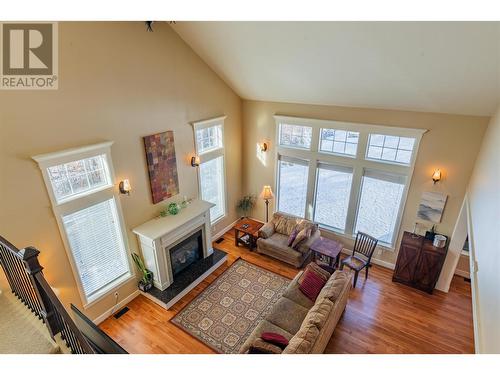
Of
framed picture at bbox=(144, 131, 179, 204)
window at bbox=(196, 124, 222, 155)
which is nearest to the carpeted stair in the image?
framed picture at bbox=(144, 131, 179, 204)

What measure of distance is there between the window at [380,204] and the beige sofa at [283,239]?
3.79ft

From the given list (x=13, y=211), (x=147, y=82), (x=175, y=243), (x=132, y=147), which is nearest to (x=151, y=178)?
(x=132, y=147)

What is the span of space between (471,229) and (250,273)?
4086 mm

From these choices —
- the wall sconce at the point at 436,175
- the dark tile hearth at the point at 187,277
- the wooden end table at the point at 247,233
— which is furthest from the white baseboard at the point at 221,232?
the wall sconce at the point at 436,175

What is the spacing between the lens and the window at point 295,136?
262 inches

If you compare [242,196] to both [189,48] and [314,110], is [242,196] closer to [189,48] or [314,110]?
[314,110]

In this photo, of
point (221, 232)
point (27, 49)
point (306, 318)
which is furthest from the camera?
point (221, 232)

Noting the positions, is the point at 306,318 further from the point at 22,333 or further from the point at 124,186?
the point at 124,186

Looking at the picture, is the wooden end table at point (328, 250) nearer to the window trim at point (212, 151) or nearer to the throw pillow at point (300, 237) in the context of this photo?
the throw pillow at point (300, 237)

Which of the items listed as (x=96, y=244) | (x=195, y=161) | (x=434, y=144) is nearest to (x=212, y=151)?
(x=195, y=161)

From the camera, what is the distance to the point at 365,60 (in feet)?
14.0

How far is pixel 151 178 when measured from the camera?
17.5 ft

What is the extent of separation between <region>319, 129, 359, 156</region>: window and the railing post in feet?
18.4

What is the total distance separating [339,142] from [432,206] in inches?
88.1
